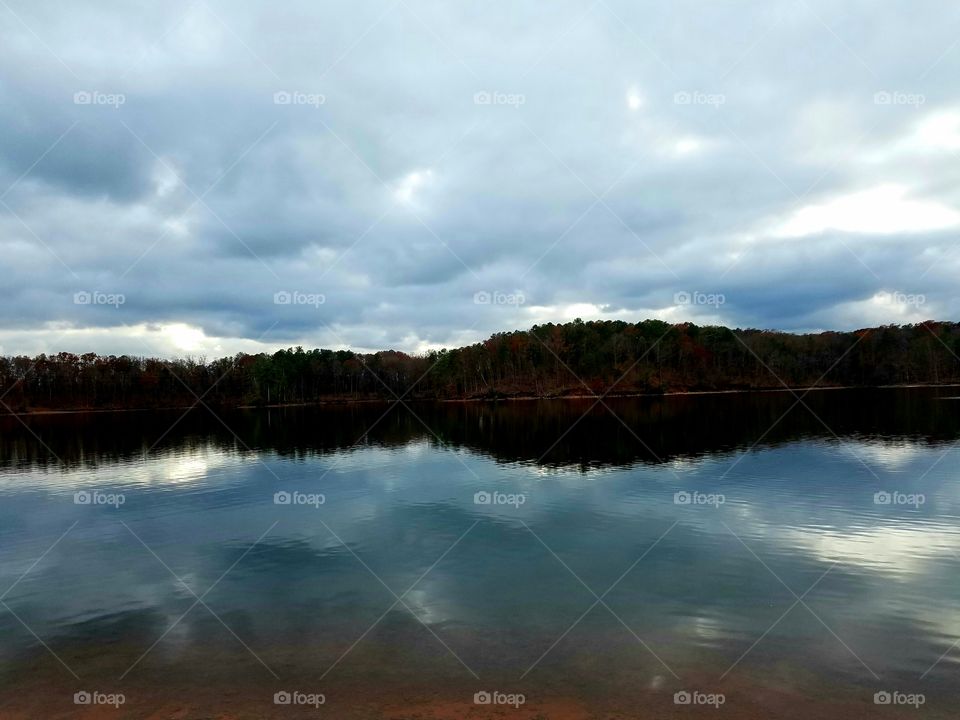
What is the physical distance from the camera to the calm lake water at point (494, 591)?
11.7 meters

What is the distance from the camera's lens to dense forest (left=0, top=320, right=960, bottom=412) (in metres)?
154

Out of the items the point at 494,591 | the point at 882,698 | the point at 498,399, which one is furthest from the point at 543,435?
the point at 498,399

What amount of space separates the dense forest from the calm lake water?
408 feet

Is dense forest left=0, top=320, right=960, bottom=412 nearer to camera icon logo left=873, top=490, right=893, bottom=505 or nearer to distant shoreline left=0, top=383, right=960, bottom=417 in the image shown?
distant shoreline left=0, top=383, right=960, bottom=417

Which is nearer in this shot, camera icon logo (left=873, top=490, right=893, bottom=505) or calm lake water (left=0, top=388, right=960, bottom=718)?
calm lake water (left=0, top=388, right=960, bottom=718)

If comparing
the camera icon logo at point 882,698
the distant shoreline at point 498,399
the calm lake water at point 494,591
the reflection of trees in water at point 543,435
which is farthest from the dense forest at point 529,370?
the camera icon logo at point 882,698

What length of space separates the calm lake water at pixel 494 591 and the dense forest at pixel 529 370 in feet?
408

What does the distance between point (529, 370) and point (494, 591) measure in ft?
481

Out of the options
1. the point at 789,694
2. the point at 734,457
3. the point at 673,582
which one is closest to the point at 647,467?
the point at 734,457

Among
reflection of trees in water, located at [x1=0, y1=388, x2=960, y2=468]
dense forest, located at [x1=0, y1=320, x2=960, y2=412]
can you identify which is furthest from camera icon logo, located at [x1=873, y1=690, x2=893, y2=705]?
dense forest, located at [x1=0, y1=320, x2=960, y2=412]

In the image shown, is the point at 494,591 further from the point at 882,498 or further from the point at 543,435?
the point at 543,435

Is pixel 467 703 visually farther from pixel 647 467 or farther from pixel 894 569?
pixel 647 467

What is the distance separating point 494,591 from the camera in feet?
57.6

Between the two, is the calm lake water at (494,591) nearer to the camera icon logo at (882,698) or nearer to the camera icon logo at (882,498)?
the camera icon logo at (882,698)
